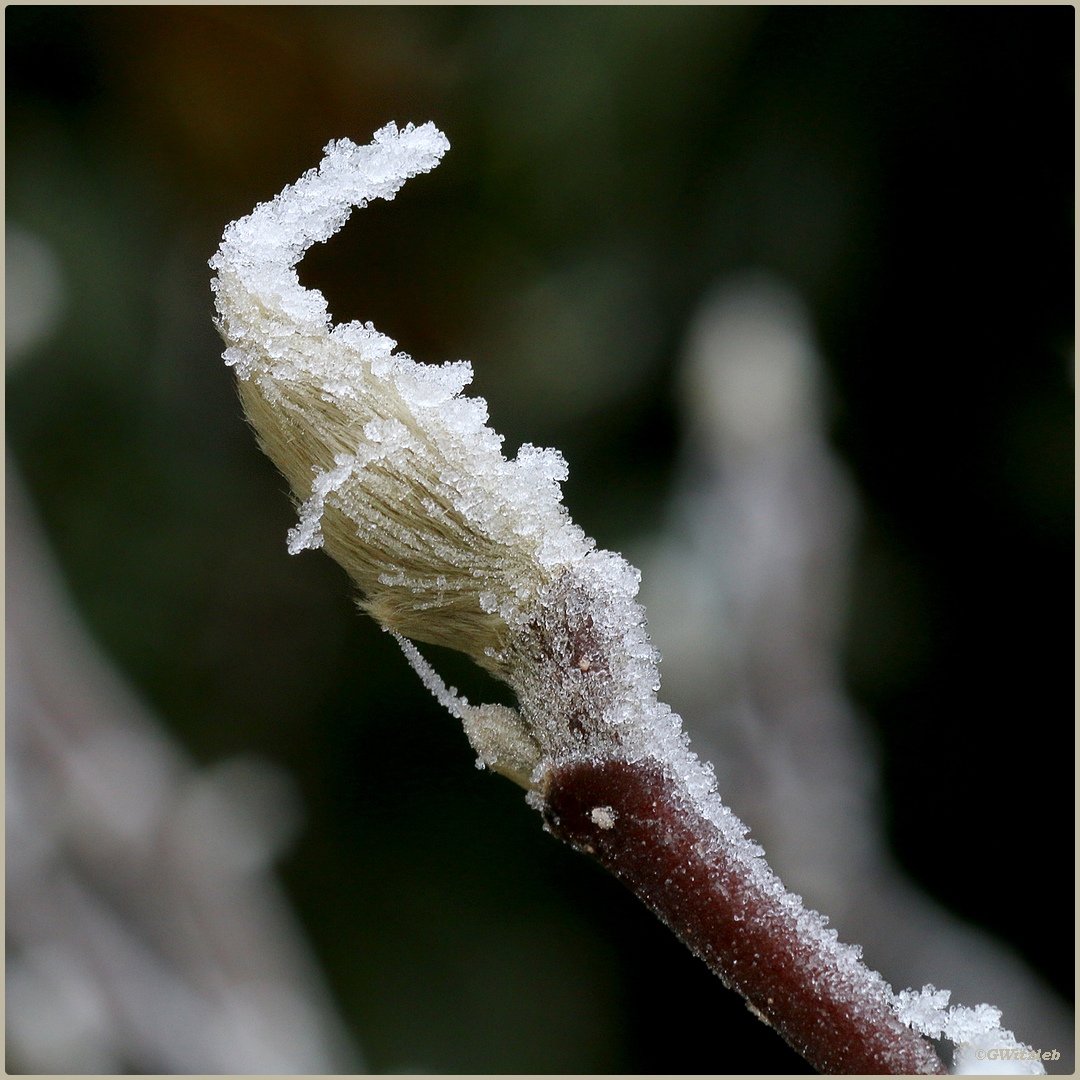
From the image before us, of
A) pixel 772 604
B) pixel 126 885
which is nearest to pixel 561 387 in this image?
pixel 772 604

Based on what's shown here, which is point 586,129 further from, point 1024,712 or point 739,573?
point 1024,712

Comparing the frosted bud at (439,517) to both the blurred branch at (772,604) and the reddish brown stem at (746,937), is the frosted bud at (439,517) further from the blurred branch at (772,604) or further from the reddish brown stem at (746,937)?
the blurred branch at (772,604)

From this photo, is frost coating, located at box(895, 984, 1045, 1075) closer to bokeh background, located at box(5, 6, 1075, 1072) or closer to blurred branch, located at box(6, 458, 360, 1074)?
bokeh background, located at box(5, 6, 1075, 1072)

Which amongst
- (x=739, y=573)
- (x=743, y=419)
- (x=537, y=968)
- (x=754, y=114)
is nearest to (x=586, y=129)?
(x=754, y=114)

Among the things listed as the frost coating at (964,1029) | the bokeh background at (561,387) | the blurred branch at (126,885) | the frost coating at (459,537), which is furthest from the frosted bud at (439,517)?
the blurred branch at (126,885)

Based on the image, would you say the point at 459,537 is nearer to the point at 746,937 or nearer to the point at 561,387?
the point at 746,937

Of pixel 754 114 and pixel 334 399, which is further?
pixel 754 114

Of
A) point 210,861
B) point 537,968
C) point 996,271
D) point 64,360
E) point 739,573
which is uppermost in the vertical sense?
point 996,271
